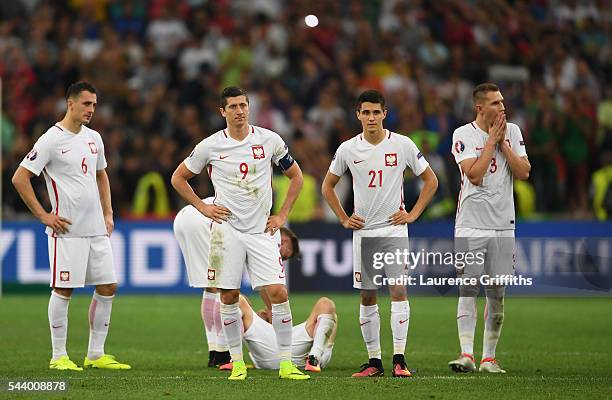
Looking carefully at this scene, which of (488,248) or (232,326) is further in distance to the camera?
(488,248)

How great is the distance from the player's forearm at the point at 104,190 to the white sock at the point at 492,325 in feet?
12.7

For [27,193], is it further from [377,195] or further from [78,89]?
[377,195]

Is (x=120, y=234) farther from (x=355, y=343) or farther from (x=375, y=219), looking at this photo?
(x=375, y=219)

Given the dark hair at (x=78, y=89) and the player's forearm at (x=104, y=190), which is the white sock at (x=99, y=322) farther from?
the dark hair at (x=78, y=89)

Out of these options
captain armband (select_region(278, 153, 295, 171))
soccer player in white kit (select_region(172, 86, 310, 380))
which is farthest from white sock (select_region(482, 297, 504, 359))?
captain armband (select_region(278, 153, 295, 171))

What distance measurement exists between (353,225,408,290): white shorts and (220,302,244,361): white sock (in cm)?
113

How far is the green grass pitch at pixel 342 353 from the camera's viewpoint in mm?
9945

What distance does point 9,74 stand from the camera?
75.2 feet

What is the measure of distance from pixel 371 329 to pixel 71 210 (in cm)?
308

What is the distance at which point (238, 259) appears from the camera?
10820 mm

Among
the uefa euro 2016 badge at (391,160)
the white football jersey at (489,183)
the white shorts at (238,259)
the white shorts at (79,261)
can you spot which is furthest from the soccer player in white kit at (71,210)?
the white football jersey at (489,183)

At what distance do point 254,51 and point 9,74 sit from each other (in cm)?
464

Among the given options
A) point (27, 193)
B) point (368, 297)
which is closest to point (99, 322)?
point (27, 193)

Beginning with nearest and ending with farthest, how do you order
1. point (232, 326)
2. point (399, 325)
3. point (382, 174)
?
1. point (232, 326)
2. point (399, 325)
3. point (382, 174)
